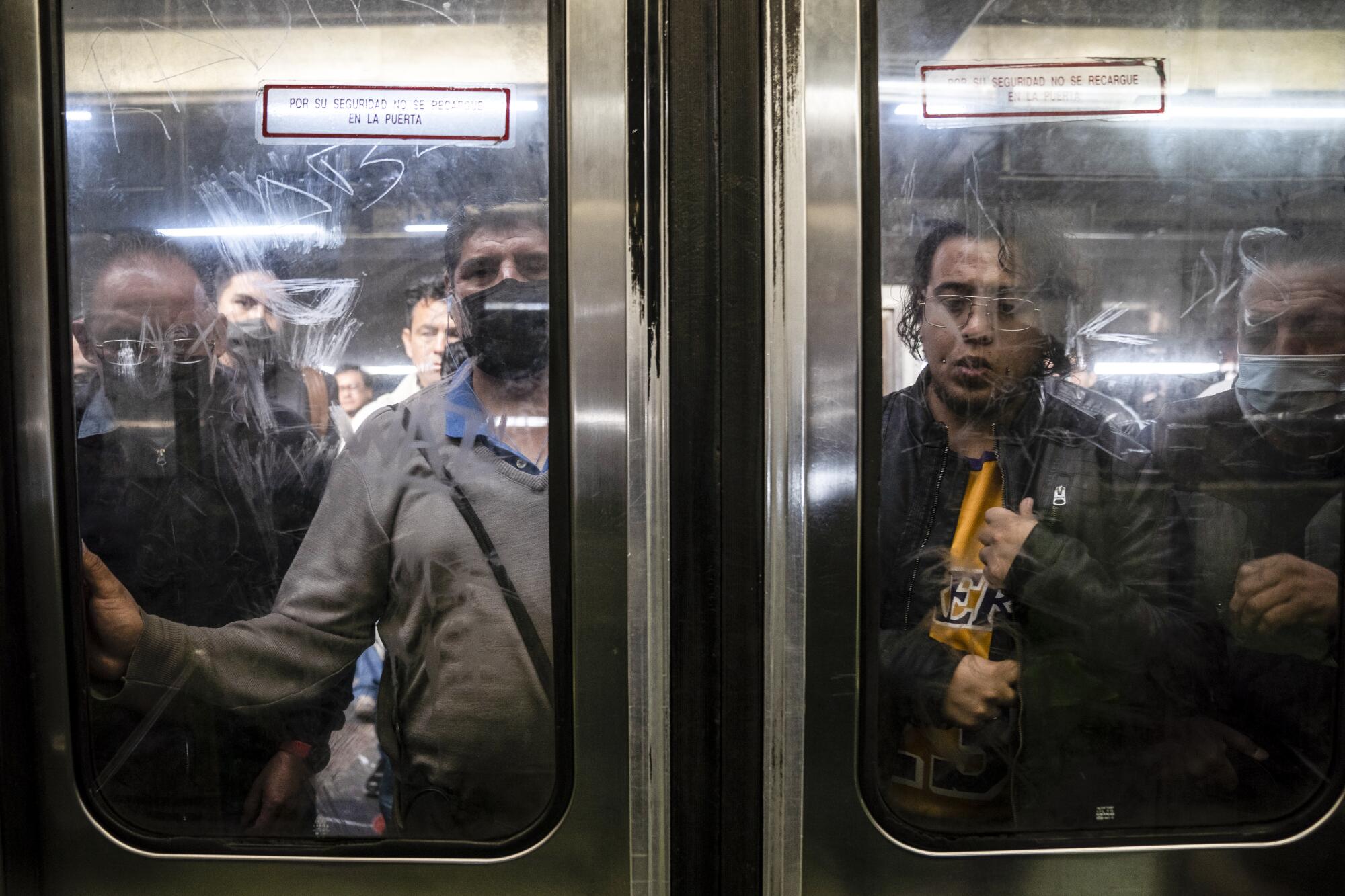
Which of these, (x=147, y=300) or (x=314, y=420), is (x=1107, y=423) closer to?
(x=314, y=420)

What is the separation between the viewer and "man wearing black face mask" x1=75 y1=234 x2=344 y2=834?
134 cm

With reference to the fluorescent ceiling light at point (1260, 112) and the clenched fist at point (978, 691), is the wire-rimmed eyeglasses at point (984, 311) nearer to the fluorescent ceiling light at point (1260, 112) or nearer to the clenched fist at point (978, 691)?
the fluorescent ceiling light at point (1260, 112)

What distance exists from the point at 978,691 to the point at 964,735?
0.07 m

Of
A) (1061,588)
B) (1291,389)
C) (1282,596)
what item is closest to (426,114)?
(1061,588)

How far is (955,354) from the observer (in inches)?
51.2

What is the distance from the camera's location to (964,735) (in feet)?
4.44

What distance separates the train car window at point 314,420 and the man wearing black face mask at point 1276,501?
1.03 meters

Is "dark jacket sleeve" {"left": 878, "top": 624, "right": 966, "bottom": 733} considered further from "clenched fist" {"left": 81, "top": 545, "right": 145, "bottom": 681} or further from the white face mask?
"clenched fist" {"left": 81, "top": 545, "right": 145, "bottom": 681}

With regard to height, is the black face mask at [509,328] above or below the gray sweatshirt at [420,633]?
above

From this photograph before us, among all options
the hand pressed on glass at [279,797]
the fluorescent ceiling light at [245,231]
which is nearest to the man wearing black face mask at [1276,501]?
the fluorescent ceiling light at [245,231]

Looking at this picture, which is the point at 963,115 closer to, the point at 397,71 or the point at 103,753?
the point at 397,71

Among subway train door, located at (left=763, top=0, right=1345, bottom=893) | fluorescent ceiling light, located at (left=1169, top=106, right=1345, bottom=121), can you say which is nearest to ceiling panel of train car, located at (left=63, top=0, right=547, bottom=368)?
subway train door, located at (left=763, top=0, right=1345, bottom=893)

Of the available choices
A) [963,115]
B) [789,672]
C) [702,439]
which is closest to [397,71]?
[702,439]

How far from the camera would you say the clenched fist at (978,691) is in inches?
53.0
